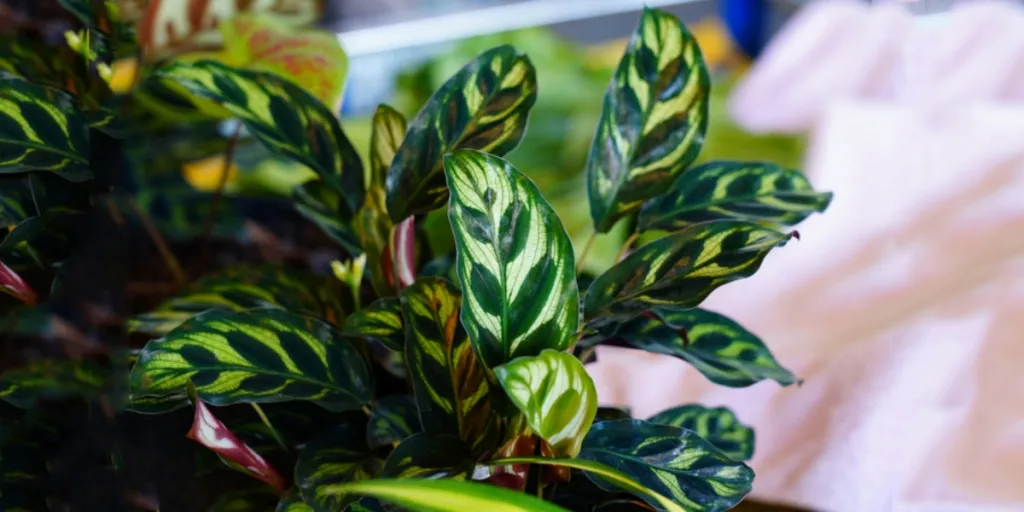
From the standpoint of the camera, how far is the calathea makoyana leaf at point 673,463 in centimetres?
28

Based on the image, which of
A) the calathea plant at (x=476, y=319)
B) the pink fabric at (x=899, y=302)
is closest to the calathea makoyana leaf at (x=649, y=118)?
the calathea plant at (x=476, y=319)

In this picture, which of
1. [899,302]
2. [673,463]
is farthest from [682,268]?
[899,302]

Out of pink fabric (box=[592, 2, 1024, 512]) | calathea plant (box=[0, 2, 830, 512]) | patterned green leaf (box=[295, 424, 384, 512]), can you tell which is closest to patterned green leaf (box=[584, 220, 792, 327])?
calathea plant (box=[0, 2, 830, 512])

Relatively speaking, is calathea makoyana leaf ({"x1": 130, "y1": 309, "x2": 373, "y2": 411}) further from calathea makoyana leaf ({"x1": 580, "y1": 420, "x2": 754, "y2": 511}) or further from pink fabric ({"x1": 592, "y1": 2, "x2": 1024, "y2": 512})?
pink fabric ({"x1": 592, "y1": 2, "x2": 1024, "y2": 512})

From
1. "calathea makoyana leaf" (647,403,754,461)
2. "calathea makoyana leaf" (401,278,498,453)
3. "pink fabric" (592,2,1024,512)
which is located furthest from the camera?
"pink fabric" (592,2,1024,512)

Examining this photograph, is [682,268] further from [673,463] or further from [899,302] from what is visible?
[899,302]

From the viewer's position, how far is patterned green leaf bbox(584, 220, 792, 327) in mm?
294

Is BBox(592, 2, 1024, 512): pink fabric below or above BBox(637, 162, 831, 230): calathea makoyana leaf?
below

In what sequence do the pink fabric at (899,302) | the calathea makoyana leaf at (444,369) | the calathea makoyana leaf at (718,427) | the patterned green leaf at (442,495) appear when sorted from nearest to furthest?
the patterned green leaf at (442,495) → the calathea makoyana leaf at (444,369) → the calathea makoyana leaf at (718,427) → the pink fabric at (899,302)

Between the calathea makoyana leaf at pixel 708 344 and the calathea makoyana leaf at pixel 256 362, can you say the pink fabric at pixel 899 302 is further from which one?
the calathea makoyana leaf at pixel 256 362

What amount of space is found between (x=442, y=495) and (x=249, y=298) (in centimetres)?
21

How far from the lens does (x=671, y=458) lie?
29 cm

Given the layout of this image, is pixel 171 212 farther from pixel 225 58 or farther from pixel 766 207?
pixel 766 207

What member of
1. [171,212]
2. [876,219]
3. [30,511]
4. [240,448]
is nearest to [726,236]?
[240,448]
